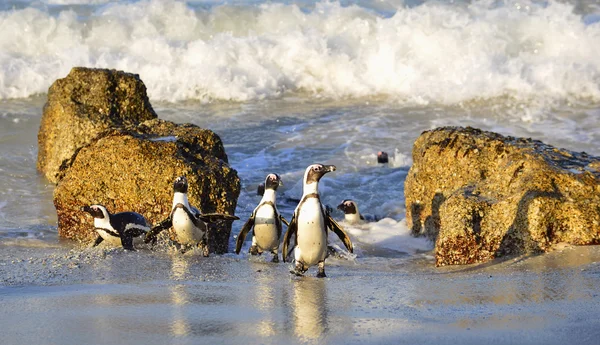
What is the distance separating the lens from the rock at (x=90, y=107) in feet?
33.5

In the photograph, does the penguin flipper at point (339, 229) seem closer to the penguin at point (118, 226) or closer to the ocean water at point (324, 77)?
the ocean water at point (324, 77)

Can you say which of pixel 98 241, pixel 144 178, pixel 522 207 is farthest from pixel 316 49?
pixel 522 207

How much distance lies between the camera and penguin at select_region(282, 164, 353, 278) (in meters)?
6.68

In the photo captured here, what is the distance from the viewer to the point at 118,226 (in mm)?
7508

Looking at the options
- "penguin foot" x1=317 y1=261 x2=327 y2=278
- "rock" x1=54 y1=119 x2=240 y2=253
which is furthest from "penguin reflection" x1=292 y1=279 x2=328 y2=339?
"rock" x1=54 y1=119 x2=240 y2=253

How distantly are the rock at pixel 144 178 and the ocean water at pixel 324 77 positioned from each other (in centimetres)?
51

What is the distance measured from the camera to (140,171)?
7984mm

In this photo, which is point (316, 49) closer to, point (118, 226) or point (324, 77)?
point (324, 77)

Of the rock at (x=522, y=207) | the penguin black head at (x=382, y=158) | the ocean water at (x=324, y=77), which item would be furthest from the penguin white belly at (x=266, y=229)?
the penguin black head at (x=382, y=158)

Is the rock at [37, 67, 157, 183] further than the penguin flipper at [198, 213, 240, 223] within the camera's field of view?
Yes

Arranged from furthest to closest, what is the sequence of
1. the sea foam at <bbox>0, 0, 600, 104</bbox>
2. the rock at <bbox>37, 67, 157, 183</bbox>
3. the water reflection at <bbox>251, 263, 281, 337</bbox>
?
1. the sea foam at <bbox>0, 0, 600, 104</bbox>
2. the rock at <bbox>37, 67, 157, 183</bbox>
3. the water reflection at <bbox>251, 263, 281, 337</bbox>

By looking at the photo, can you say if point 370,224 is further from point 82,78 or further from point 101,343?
point 101,343

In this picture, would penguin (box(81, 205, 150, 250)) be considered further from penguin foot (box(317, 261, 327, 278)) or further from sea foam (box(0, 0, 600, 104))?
sea foam (box(0, 0, 600, 104))

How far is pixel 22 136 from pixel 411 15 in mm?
10641
